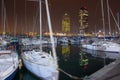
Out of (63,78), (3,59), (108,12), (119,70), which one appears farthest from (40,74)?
(108,12)

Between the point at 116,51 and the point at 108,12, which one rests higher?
the point at 108,12

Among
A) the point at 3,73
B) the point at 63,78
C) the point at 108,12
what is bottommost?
the point at 63,78

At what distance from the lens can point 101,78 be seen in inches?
634

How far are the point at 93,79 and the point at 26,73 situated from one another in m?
9.21

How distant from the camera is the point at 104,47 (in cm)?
5112

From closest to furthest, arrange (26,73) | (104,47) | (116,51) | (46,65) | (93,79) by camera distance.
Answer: (93,79)
(46,65)
(26,73)
(116,51)
(104,47)

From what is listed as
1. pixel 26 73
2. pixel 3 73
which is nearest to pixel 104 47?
pixel 26 73

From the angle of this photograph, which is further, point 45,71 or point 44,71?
point 44,71

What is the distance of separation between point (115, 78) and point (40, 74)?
6.56 metres

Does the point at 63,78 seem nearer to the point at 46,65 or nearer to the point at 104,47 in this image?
the point at 46,65

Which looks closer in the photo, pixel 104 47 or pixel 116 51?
pixel 116 51

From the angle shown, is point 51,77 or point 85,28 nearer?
Answer: point 51,77

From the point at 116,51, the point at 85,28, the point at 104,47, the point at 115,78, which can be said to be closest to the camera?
the point at 115,78

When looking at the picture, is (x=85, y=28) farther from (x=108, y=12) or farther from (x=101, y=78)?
(x=101, y=78)
